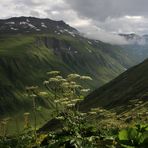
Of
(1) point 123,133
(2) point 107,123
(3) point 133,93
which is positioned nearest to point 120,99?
(3) point 133,93

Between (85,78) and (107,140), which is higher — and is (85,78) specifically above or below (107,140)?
above

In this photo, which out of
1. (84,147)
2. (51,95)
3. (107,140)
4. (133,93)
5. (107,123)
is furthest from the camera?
(133,93)

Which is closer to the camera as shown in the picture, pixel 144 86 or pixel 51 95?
pixel 51 95

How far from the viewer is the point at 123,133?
366 inches

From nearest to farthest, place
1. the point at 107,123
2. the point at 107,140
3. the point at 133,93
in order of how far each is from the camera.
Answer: the point at 107,140 → the point at 107,123 → the point at 133,93

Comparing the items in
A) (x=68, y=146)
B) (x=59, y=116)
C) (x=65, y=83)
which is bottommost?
(x=68, y=146)

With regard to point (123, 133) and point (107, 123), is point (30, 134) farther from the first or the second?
point (123, 133)

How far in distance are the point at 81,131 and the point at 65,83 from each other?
73.0 inches

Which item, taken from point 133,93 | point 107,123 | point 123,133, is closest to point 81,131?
point 123,133

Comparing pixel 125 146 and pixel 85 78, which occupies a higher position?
pixel 85 78

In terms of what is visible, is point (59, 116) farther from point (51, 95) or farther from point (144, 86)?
point (144, 86)

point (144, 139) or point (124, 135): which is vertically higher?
point (124, 135)

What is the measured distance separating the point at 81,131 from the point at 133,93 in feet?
505

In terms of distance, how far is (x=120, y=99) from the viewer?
169 metres
